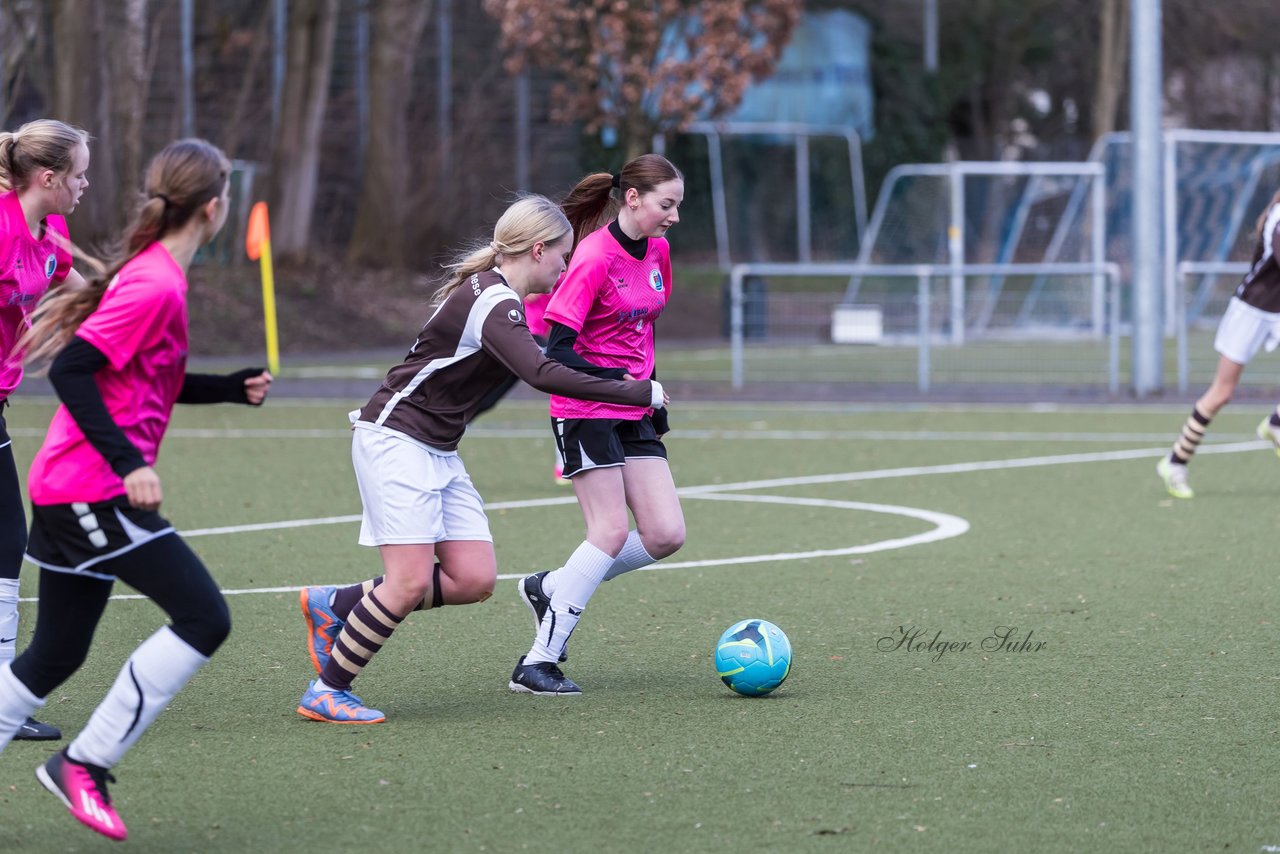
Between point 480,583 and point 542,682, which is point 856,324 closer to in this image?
point 542,682

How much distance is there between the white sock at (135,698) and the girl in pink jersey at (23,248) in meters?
1.29

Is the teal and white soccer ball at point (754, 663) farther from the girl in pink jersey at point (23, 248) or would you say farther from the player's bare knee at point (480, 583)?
the girl in pink jersey at point (23, 248)

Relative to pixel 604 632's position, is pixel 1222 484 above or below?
below

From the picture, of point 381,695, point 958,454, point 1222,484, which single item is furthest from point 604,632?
point 958,454

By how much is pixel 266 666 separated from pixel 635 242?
200cm

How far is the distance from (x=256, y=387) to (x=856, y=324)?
1739 cm

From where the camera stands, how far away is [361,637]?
19.2 ft

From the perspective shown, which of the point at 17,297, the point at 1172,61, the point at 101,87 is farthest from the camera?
the point at 1172,61

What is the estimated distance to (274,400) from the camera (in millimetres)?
19531

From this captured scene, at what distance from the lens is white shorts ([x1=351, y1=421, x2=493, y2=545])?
5.79 meters

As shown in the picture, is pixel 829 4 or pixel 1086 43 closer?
pixel 829 4

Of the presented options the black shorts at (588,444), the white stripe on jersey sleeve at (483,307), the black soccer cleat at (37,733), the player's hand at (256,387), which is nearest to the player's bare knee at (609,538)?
the black shorts at (588,444)

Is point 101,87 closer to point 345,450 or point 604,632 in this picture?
point 345,450

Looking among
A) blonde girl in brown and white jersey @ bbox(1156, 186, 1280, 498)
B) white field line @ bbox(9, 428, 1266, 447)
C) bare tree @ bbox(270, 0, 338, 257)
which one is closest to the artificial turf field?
blonde girl in brown and white jersey @ bbox(1156, 186, 1280, 498)
